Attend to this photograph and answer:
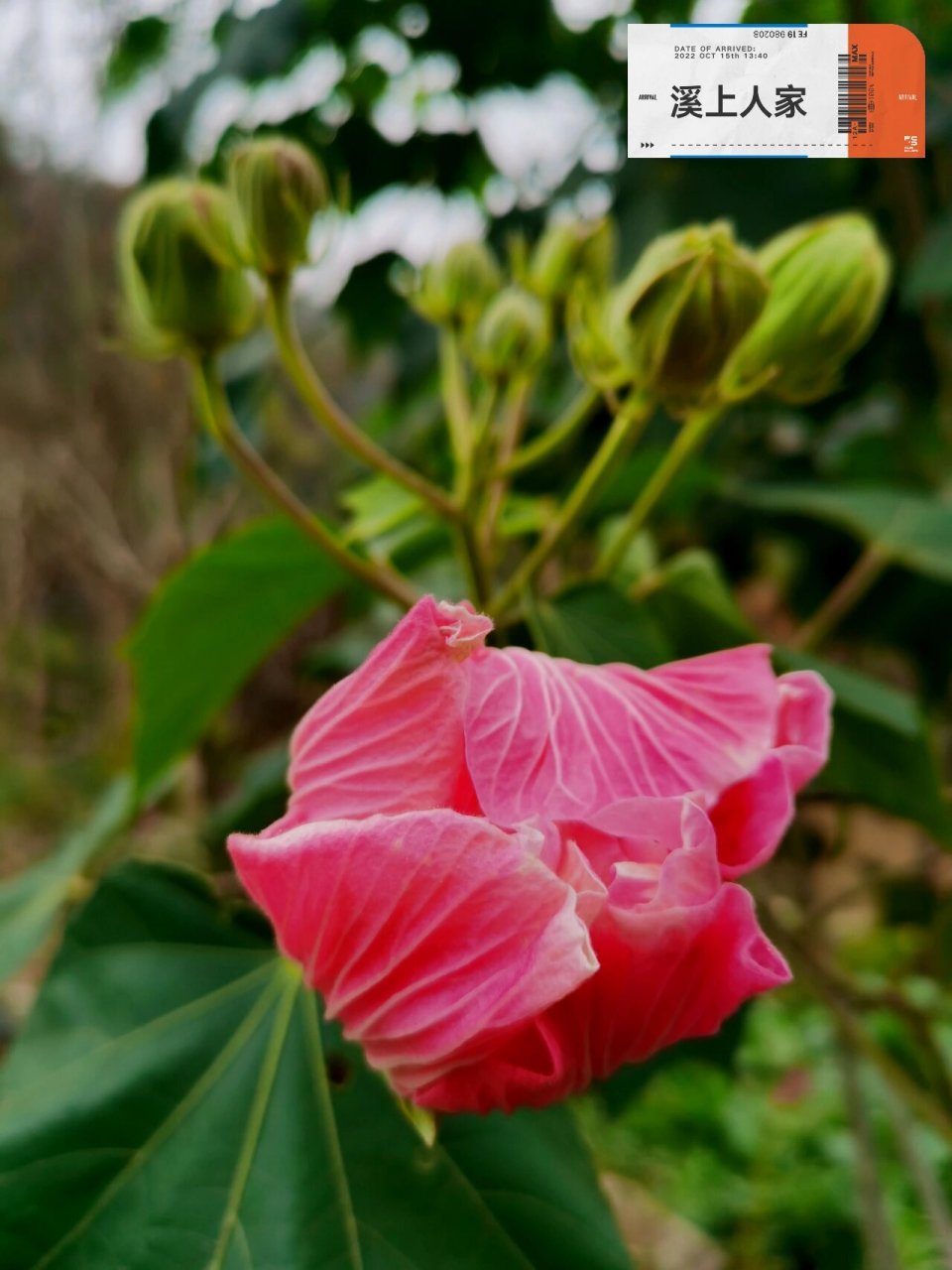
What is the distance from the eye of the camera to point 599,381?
1.24 ft

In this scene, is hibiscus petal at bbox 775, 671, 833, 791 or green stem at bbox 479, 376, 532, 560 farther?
green stem at bbox 479, 376, 532, 560

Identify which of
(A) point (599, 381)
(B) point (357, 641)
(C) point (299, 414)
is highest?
(A) point (599, 381)

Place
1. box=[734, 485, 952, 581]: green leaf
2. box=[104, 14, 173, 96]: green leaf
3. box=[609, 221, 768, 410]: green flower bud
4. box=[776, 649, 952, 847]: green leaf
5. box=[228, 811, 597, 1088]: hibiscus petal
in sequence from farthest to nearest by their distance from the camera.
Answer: box=[104, 14, 173, 96]: green leaf
box=[734, 485, 952, 581]: green leaf
box=[776, 649, 952, 847]: green leaf
box=[609, 221, 768, 410]: green flower bud
box=[228, 811, 597, 1088]: hibiscus petal

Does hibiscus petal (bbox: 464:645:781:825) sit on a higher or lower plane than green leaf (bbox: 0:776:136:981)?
higher

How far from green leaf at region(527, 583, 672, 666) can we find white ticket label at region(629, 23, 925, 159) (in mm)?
177

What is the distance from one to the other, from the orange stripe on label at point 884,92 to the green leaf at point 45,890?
430mm

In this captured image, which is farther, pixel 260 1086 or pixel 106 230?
pixel 106 230

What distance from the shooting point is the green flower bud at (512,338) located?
1.57 feet

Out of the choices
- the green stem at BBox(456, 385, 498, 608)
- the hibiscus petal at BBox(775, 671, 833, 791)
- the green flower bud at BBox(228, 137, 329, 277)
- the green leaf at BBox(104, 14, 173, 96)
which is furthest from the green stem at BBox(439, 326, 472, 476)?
the green leaf at BBox(104, 14, 173, 96)

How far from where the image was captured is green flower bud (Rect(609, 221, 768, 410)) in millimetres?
332

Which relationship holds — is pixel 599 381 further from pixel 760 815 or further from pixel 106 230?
pixel 106 230

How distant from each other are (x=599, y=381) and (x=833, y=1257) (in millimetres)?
607

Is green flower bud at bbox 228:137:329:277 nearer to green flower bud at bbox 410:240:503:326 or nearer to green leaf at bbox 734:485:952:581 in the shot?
green flower bud at bbox 410:240:503:326

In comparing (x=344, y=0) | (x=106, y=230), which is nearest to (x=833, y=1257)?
(x=344, y=0)
